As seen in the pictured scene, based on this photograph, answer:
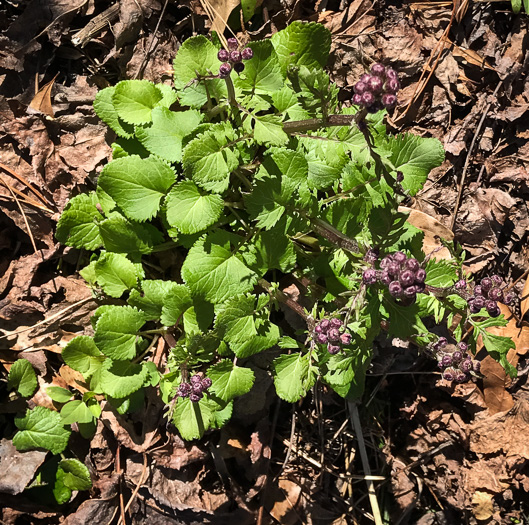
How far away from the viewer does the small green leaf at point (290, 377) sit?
308 centimetres

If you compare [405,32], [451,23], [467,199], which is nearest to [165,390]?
[467,199]

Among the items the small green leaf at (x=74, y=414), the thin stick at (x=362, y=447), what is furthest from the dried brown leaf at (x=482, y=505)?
the small green leaf at (x=74, y=414)

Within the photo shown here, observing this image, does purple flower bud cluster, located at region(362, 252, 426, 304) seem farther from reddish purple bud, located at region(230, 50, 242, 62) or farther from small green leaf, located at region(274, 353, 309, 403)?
reddish purple bud, located at region(230, 50, 242, 62)

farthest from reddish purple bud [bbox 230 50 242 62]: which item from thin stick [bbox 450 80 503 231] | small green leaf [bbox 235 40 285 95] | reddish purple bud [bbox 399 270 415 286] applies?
thin stick [bbox 450 80 503 231]

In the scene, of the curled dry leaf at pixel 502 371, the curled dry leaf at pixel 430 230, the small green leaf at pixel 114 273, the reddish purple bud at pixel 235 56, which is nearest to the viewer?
the reddish purple bud at pixel 235 56

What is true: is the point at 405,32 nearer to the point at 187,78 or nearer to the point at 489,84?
the point at 489,84

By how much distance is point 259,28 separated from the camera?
12.9 feet

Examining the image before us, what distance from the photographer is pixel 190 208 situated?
296 cm

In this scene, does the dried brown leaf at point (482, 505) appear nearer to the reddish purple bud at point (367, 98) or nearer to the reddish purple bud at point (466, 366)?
the reddish purple bud at point (466, 366)

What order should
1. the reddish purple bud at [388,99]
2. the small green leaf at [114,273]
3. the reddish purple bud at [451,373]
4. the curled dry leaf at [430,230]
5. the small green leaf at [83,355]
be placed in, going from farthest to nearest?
the curled dry leaf at [430,230] < the small green leaf at [83,355] < the small green leaf at [114,273] < the reddish purple bud at [451,373] < the reddish purple bud at [388,99]

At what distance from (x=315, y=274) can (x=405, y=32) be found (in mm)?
2084

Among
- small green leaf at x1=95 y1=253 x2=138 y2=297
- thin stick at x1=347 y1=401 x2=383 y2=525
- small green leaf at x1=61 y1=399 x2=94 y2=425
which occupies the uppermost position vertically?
small green leaf at x1=95 y1=253 x2=138 y2=297

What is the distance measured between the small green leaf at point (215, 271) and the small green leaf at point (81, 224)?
0.84m

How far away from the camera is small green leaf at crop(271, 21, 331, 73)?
315 cm
